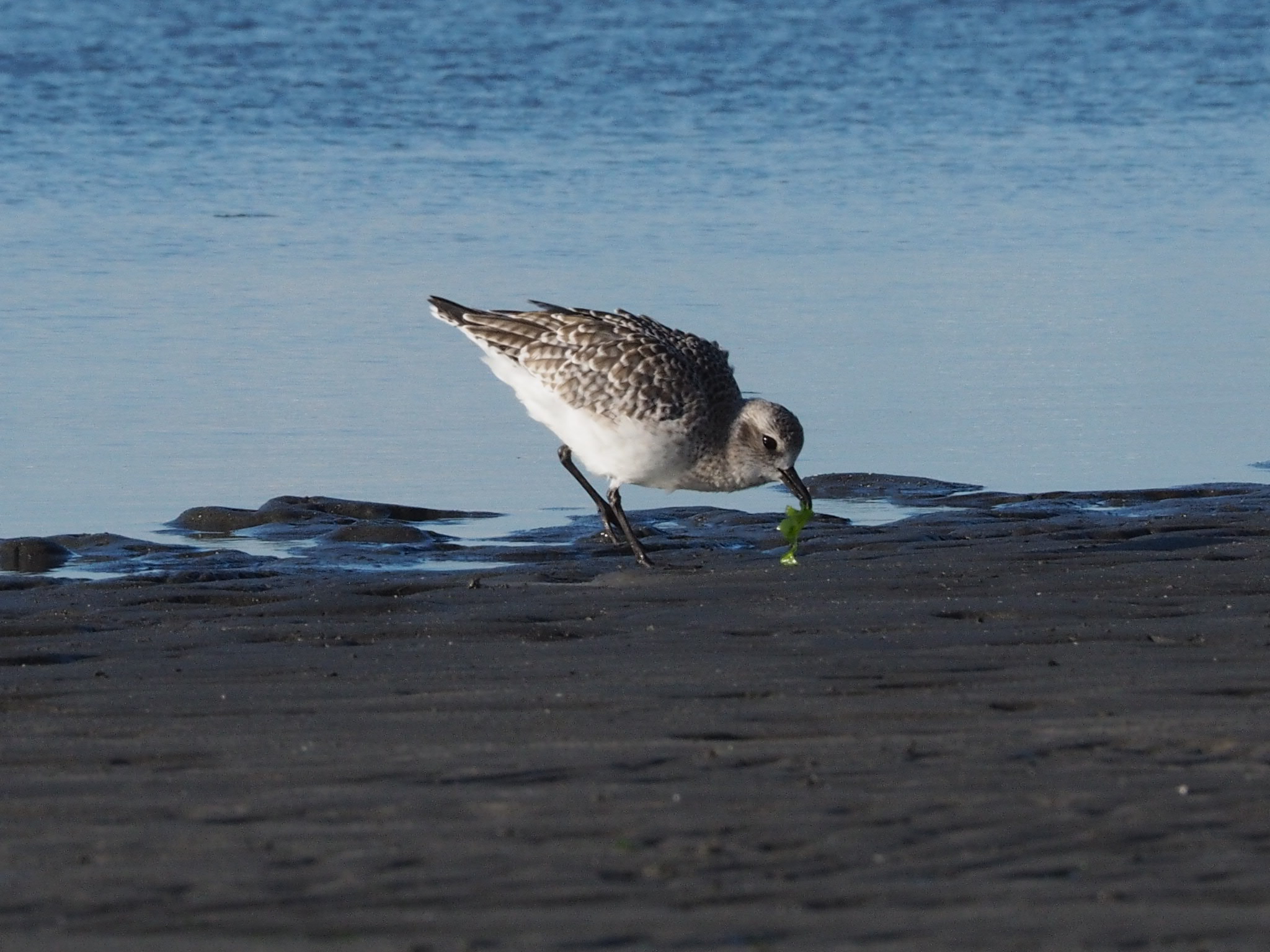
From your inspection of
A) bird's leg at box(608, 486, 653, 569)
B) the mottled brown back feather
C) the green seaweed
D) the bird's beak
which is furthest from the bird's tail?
the green seaweed

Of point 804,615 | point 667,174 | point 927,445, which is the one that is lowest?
point 804,615

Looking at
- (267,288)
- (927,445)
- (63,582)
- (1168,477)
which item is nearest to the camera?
(63,582)

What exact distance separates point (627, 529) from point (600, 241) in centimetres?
782

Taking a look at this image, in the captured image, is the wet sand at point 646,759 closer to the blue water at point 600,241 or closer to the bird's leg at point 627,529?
the bird's leg at point 627,529

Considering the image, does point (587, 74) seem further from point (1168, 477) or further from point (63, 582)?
point (63, 582)

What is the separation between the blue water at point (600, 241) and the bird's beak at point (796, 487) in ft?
4.16

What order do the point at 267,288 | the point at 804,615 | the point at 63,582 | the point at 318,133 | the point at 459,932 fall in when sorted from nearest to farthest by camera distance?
the point at 459,932 < the point at 804,615 < the point at 63,582 < the point at 267,288 < the point at 318,133

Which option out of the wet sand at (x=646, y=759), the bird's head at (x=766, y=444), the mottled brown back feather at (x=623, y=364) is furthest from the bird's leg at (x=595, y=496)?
the wet sand at (x=646, y=759)

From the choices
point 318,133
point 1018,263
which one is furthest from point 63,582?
point 318,133

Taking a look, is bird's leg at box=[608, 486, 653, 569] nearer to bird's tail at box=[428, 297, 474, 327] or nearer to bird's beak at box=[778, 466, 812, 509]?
bird's beak at box=[778, 466, 812, 509]

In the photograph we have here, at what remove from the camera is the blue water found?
441 inches

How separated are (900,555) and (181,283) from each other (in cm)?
A: 795

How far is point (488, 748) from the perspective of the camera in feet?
17.9

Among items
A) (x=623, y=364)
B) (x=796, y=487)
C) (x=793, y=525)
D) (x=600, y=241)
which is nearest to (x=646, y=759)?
(x=793, y=525)
